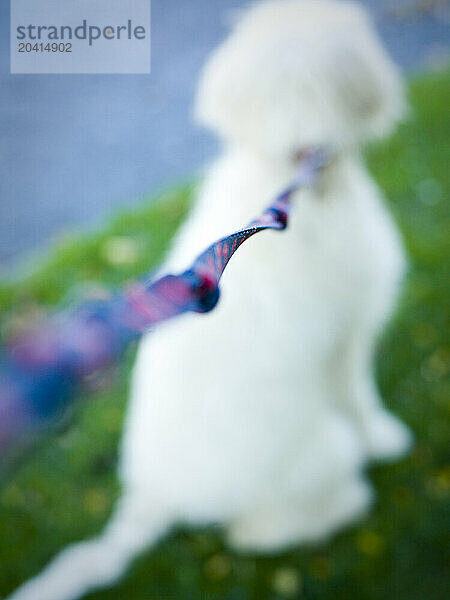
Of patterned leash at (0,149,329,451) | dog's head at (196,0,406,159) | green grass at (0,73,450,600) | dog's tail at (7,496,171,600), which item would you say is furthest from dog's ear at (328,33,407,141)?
dog's tail at (7,496,171,600)

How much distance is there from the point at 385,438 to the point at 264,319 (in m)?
0.63

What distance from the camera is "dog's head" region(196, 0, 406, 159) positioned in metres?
1.08

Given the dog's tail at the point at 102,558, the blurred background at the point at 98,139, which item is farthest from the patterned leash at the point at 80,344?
the blurred background at the point at 98,139

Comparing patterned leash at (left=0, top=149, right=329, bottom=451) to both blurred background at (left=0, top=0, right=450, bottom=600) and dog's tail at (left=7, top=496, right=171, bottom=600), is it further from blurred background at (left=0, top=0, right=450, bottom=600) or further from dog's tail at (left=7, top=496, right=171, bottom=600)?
blurred background at (left=0, top=0, right=450, bottom=600)

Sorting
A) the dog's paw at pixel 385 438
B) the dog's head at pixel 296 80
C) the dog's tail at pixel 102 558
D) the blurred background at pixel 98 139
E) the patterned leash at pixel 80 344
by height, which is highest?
the blurred background at pixel 98 139

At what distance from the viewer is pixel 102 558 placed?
1.20 m

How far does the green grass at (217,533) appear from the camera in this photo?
4.45 ft

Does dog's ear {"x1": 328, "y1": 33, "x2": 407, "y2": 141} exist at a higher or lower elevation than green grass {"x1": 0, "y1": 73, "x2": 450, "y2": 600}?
higher

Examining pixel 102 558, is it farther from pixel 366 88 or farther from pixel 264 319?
pixel 366 88

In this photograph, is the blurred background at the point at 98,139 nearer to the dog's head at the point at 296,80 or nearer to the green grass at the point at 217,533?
the green grass at the point at 217,533

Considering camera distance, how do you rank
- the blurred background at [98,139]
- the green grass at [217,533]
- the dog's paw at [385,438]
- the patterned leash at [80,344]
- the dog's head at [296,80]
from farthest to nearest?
the blurred background at [98,139], the dog's paw at [385,438], the green grass at [217,533], the dog's head at [296,80], the patterned leash at [80,344]

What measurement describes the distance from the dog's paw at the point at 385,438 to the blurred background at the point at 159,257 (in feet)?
0.08

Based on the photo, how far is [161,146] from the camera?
2348mm

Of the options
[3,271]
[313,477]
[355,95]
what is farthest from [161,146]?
[313,477]
